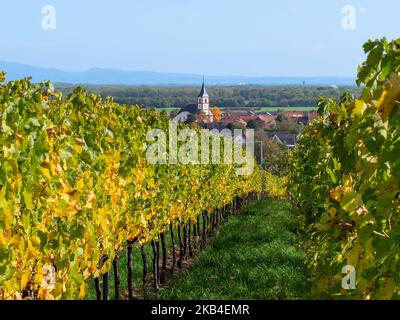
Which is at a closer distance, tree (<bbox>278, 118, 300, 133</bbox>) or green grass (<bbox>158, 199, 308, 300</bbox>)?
green grass (<bbox>158, 199, 308, 300</bbox>)

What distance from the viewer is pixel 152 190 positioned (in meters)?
10.0

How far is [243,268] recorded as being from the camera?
12.3 meters

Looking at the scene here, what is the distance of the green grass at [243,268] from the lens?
10.2 meters

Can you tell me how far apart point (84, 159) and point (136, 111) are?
399 centimetres

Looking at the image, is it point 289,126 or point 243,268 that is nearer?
point 243,268

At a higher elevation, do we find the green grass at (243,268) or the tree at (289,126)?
the green grass at (243,268)

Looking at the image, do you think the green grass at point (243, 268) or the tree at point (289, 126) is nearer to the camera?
the green grass at point (243, 268)

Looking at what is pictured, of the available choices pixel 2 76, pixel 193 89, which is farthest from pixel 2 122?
pixel 193 89

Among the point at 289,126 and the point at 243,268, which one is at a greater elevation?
the point at 243,268

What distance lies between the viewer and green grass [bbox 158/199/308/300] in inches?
403

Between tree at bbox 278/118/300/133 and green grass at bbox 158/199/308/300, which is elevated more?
green grass at bbox 158/199/308/300
